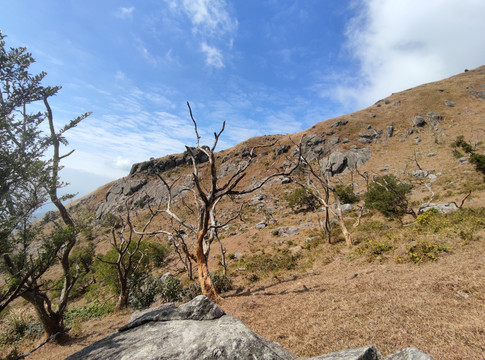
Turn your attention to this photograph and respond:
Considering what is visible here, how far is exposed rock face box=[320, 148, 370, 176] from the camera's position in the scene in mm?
46812

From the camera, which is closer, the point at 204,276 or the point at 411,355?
the point at 411,355

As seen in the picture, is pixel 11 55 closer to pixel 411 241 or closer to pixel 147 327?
pixel 147 327

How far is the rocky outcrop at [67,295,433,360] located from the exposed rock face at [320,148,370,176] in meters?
46.2

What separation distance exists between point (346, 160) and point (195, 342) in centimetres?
5118

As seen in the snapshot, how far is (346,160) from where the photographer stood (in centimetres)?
4822

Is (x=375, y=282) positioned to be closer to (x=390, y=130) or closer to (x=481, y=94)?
(x=390, y=130)

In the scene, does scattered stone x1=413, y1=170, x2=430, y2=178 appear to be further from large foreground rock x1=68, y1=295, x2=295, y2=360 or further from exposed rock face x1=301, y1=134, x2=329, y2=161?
large foreground rock x1=68, y1=295, x2=295, y2=360

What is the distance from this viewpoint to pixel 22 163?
532cm

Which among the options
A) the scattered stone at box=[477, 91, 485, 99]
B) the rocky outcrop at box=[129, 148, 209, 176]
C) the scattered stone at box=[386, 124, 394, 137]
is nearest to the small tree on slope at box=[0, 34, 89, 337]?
the scattered stone at box=[386, 124, 394, 137]

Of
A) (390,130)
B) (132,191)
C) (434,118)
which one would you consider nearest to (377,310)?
(390,130)

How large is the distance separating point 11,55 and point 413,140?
60715 millimetres

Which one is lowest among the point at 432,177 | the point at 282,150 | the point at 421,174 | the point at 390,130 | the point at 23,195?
the point at 432,177

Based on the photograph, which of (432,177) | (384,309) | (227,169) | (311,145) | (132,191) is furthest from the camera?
(132,191)

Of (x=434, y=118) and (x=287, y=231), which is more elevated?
(x=434, y=118)
